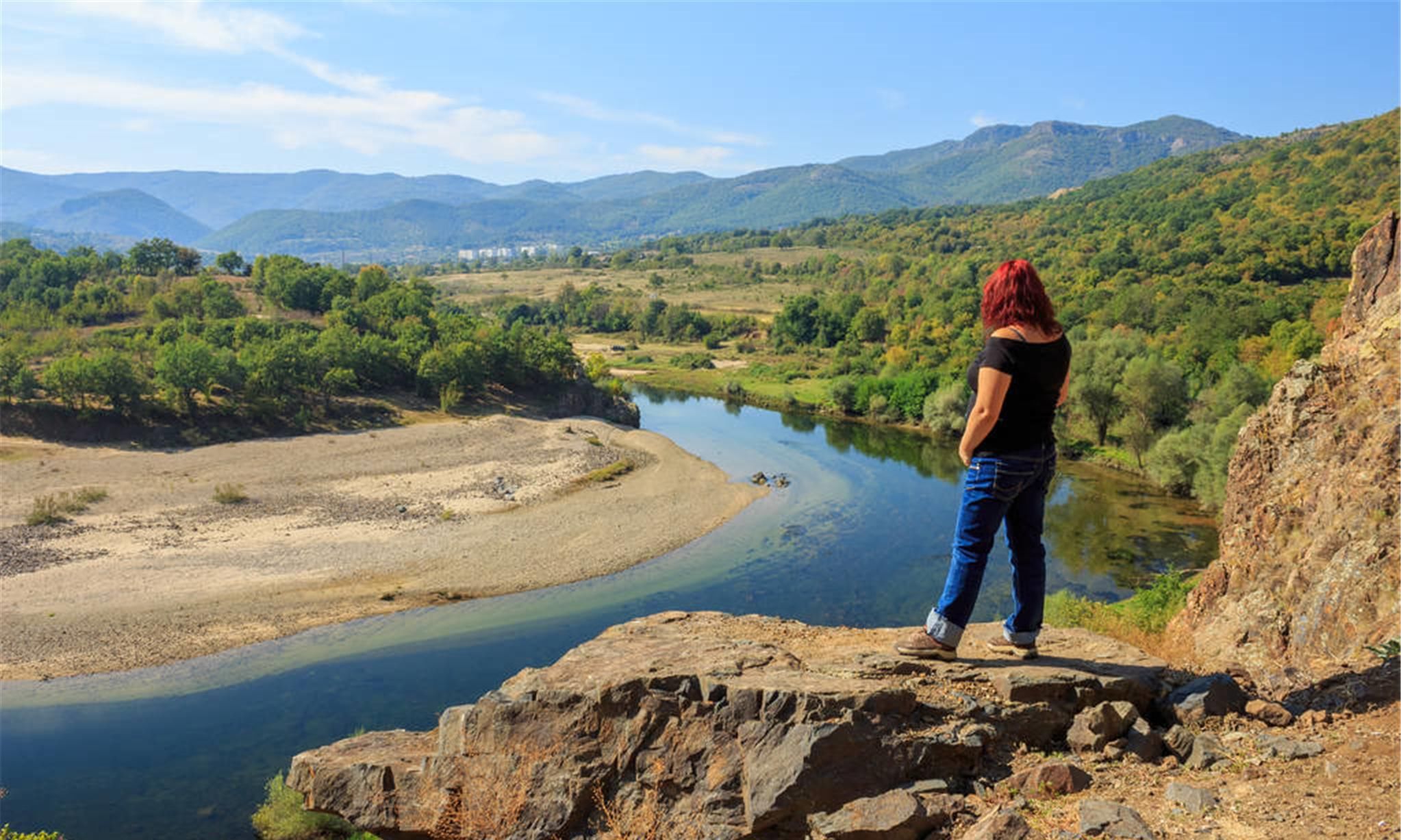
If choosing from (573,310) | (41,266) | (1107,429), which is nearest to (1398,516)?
(1107,429)

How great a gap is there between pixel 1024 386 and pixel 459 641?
23.0 meters

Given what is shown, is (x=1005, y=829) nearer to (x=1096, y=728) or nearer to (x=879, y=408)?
(x=1096, y=728)

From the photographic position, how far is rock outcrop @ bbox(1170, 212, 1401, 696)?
9086 mm

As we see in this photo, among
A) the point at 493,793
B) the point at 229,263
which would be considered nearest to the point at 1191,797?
the point at 493,793

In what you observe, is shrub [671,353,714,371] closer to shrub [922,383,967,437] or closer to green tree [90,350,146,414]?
shrub [922,383,967,437]

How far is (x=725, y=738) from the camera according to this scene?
7055 millimetres

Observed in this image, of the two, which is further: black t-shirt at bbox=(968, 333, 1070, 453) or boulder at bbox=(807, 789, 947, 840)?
black t-shirt at bbox=(968, 333, 1070, 453)

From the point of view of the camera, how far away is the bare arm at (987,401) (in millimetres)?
6289

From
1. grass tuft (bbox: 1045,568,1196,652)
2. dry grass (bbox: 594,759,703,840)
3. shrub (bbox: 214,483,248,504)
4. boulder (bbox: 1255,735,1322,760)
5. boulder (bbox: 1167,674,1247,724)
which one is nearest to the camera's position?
boulder (bbox: 1255,735,1322,760)

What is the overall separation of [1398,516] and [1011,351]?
6496mm

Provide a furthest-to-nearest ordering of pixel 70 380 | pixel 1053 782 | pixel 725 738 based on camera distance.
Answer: pixel 70 380
pixel 725 738
pixel 1053 782

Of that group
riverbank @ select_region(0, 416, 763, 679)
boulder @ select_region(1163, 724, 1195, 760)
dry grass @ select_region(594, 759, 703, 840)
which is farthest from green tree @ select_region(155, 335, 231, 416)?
boulder @ select_region(1163, 724, 1195, 760)

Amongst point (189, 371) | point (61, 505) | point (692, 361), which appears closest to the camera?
point (61, 505)

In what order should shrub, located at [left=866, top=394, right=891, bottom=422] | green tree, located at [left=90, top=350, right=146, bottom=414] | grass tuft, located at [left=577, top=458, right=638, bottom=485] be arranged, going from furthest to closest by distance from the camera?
shrub, located at [left=866, top=394, right=891, bottom=422] → green tree, located at [left=90, top=350, right=146, bottom=414] → grass tuft, located at [left=577, top=458, right=638, bottom=485]
